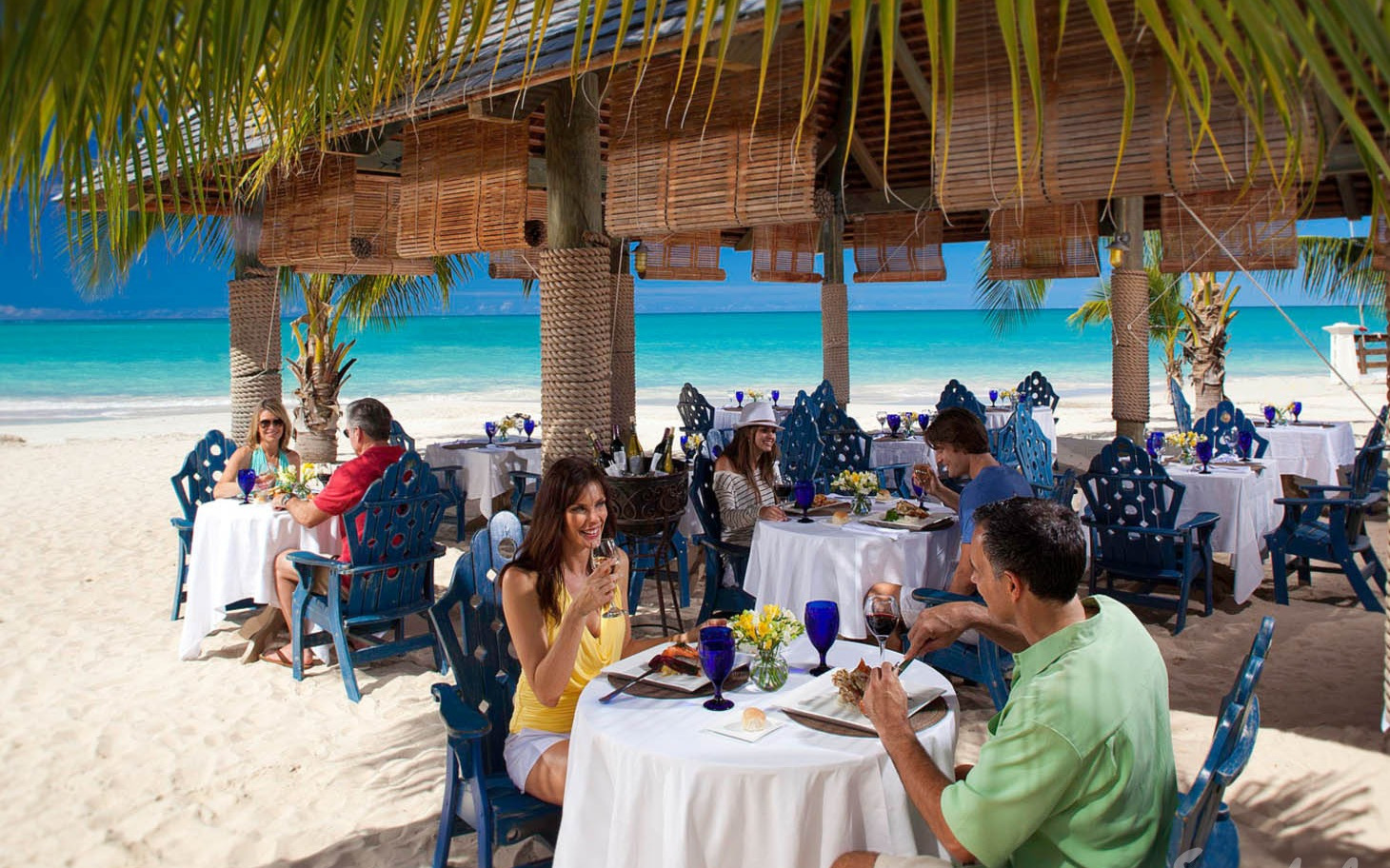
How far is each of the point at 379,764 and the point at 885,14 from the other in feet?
13.7

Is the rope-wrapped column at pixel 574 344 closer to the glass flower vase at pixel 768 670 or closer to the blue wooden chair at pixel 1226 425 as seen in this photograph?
the glass flower vase at pixel 768 670

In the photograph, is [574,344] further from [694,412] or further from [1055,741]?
[694,412]

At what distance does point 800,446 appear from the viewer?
8719 millimetres

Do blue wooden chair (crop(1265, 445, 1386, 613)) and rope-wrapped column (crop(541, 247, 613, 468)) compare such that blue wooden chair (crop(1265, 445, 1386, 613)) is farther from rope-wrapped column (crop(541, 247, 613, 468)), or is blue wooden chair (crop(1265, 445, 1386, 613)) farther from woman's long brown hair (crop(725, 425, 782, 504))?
rope-wrapped column (crop(541, 247, 613, 468))

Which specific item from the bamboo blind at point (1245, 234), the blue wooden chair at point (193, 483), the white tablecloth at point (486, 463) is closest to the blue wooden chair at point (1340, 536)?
the bamboo blind at point (1245, 234)

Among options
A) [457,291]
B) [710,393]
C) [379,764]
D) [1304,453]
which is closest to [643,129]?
[379,764]

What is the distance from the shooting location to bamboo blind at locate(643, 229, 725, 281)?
38.5 feet

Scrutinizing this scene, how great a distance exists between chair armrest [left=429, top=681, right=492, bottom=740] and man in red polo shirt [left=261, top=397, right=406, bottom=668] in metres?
2.38

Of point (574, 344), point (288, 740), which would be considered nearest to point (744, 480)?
point (574, 344)

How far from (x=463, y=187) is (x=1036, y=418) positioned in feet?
26.2

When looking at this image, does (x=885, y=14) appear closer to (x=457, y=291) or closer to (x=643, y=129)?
(x=643, y=129)

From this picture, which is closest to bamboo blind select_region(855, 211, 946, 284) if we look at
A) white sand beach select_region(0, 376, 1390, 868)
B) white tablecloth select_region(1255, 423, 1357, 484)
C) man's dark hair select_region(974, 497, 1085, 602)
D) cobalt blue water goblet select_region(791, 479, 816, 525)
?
white tablecloth select_region(1255, 423, 1357, 484)

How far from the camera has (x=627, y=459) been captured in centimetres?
599

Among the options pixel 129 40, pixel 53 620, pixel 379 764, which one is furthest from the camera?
pixel 53 620
